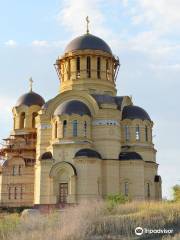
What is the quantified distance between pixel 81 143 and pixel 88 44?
844cm

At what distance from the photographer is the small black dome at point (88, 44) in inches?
1351

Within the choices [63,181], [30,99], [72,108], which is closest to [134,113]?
[72,108]

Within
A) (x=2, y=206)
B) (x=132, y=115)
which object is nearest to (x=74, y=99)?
(x=132, y=115)

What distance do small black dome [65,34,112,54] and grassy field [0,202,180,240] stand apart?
17.6 metres

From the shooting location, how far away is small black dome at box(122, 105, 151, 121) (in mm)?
32500

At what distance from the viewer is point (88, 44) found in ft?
113

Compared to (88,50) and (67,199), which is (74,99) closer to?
(88,50)

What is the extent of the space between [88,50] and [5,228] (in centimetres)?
1966

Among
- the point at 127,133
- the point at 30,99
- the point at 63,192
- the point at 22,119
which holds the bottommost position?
the point at 63,192

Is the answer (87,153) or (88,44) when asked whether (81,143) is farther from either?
(88,44)

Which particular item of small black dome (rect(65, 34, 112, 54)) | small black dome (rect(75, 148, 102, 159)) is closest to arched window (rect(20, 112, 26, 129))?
small black dome (rect(65, 34, 112, 54))

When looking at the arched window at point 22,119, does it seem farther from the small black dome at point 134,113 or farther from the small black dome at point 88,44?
the small black dome at point 134,113

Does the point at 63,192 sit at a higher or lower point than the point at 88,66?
lower

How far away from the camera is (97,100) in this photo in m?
32.2
